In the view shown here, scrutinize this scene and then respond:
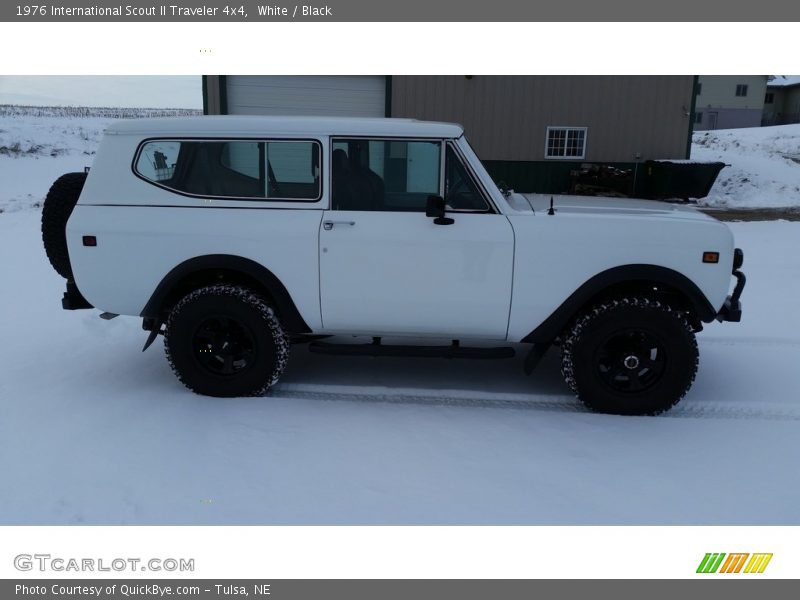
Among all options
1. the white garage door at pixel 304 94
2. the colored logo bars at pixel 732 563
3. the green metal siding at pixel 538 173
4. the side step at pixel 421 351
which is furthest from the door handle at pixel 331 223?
the green metal siding at pixel 538 173

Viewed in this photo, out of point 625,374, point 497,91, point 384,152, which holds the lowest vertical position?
point 625,374

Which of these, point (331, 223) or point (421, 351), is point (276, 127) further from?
point (421, 351)

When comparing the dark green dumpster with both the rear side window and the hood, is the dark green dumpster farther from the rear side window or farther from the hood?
the rear side window

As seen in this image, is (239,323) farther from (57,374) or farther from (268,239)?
(57,374)

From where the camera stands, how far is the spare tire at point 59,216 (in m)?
4.59

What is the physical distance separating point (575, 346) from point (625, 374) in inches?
15.9

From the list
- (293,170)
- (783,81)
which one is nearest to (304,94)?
(293,170)

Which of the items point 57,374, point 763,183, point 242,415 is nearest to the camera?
point 242,415

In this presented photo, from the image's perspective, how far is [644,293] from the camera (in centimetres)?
443

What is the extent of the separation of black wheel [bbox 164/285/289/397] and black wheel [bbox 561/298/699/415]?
2046 mm

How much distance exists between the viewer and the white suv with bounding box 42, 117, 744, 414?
4.25 metres

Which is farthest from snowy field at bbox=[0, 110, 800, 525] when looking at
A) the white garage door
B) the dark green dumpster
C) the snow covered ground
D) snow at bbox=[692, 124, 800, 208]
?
snow at bbox=[692, 124, 800, 208]

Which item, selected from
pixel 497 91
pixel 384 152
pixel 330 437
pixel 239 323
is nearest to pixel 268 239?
pixel 239 323

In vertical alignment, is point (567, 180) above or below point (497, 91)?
below
